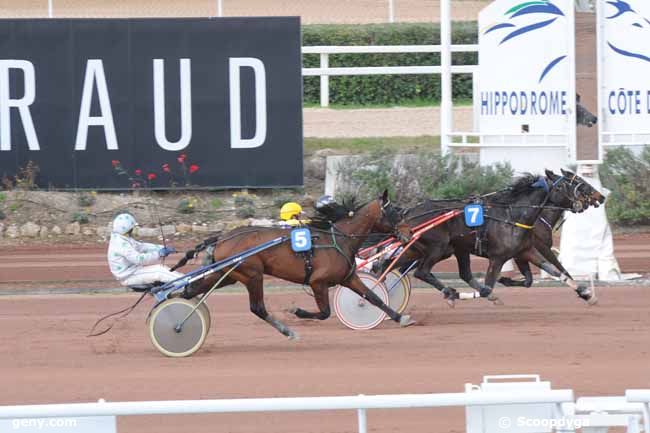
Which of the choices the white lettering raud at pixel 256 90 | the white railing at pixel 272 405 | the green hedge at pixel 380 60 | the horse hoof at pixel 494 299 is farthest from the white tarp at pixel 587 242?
the green hedge at pixel 380 60

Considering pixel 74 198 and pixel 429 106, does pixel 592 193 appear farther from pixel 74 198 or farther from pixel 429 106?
pixel 429 106

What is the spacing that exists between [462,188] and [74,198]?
5411mm

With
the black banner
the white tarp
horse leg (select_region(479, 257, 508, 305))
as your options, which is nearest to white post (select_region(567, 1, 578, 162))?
the white tarp

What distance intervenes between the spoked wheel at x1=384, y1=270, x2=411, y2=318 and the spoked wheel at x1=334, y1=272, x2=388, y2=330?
1.09 ft

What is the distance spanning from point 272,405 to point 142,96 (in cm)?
1238

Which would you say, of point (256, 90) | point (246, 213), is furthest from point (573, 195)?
point (256, 90)

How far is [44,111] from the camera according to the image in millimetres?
17062

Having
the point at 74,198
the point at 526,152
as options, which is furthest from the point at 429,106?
the point at 74,198

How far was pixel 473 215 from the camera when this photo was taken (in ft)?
38.0

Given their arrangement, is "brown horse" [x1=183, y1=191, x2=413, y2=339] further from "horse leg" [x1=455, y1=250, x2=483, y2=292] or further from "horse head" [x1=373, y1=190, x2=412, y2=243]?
"horse leg" [x1=455, y1=250, x2=483, y2=292]

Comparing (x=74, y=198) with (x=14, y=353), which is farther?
(x=74, y=198)

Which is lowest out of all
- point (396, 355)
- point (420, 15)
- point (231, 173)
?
point (396, 355)

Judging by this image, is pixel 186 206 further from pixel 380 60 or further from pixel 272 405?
pixel 272 405

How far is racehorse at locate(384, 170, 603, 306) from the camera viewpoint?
11.6m
